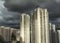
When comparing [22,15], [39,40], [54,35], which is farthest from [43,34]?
[54,35]

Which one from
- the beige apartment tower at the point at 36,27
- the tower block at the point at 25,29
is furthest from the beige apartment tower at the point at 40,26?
the tower block at the point at 25,29

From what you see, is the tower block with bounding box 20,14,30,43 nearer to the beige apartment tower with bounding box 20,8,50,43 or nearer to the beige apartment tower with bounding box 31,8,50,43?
the beige apartment tower with bounding box 20,8,50,43

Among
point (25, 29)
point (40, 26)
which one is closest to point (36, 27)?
point (40, 26)

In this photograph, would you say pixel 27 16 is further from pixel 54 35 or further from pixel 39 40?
pixel 54 35

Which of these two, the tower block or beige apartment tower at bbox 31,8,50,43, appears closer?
beige apartment tower at bbox 31,8,50,43

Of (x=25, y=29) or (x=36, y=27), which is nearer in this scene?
(x=36, y=27)

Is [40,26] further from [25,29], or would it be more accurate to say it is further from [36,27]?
[25,29]

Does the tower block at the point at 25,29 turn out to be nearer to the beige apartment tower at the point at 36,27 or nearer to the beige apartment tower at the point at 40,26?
the beige apartment tower at the point at 36,27

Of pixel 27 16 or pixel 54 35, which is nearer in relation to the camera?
pixel 27 16

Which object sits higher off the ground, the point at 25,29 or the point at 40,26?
the point at 40,26

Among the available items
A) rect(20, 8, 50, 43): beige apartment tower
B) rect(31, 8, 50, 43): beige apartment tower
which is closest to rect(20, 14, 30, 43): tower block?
rect(20, 8, 50, 43): beige apartment tower

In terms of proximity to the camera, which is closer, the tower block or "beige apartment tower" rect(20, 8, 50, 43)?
"beige apartment tower" rect(20, 8, 50, 43)
